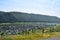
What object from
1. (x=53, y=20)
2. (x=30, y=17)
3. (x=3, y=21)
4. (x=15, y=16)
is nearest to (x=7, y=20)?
(x=3, y=21)

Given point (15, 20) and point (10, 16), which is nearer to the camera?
point (10, 16)

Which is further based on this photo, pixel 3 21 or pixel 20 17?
pixel 20 17

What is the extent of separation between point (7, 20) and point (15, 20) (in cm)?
1637

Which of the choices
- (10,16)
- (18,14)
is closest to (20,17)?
(18,14)

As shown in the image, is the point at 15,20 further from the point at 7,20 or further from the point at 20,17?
the point at 7,20

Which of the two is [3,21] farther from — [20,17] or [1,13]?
[20,17]

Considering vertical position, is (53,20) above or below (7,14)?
below

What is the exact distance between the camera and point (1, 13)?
146250 millimetres

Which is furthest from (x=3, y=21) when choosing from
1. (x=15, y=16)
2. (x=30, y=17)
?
(x=30, y=17)

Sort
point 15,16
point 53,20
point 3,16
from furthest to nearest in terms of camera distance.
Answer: point 53,20
point 15,16
point 3,16

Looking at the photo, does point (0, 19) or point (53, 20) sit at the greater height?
point (0, 19)

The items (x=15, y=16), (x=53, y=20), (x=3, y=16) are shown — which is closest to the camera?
(x=3, y=16)

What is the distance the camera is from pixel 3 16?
143125mm

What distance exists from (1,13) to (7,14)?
648 cm
